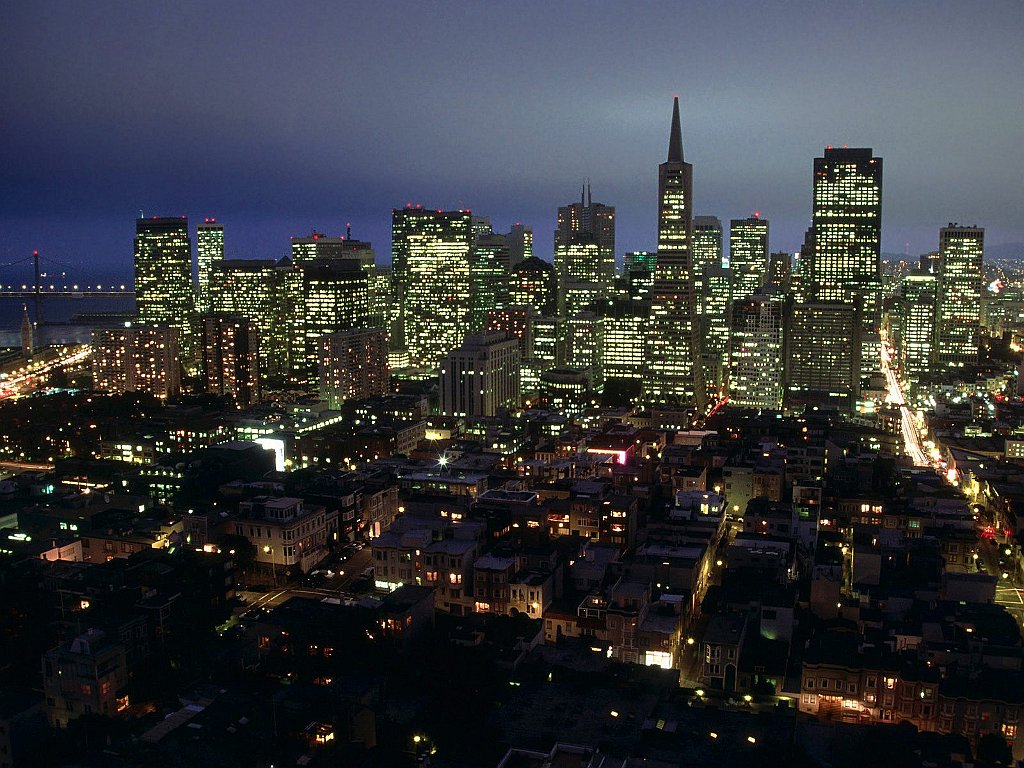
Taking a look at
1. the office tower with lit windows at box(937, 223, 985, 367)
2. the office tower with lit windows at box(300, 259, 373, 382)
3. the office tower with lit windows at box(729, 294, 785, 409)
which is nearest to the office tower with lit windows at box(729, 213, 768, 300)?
the office tower with lit windows at box(937, 223, 985, 367)

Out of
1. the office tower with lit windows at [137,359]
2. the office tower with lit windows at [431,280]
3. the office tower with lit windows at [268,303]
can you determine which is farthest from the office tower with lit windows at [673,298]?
the office tower with lit windows at [137,359]

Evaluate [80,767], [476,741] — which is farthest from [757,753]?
[80,767]

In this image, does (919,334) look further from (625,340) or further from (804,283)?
(625,340)

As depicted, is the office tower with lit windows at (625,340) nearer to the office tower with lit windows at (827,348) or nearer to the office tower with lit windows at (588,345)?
the office tower with lit windows at (588,345)

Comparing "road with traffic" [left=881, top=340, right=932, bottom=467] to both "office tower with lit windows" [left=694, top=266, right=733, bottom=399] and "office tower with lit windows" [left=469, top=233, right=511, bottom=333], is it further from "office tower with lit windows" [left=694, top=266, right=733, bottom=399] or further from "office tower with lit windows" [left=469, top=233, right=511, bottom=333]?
"office tower with lit windows" [left=469, top=233, right=511, bottom=333]

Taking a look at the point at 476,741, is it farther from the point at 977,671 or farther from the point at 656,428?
the point at 656,428
